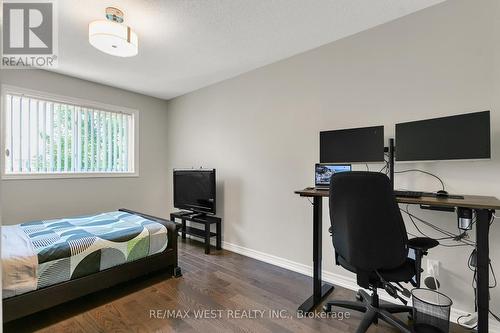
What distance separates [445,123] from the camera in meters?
1.87

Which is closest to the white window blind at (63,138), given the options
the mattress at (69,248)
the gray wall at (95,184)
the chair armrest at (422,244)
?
the gray wall at (95,184)

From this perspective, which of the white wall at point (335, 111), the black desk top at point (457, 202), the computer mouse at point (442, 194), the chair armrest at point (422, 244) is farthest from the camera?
the white wall at point (335, 111)

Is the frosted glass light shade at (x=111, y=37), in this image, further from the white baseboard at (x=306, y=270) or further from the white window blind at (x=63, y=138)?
the white baseboard at (x=306, y=270)

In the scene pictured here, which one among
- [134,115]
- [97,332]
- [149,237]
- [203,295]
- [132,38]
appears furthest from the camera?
[134,115]

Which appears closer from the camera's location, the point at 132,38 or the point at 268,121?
the point at 132,38

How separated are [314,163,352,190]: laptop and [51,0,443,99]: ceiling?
1305 mm

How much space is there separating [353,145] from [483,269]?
120cm

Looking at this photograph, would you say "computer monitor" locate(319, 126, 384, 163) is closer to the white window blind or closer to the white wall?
the white wall

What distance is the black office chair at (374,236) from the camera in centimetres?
165

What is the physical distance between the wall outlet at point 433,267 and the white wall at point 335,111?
46mm

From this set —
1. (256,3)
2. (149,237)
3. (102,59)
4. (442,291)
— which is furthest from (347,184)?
(102,59)

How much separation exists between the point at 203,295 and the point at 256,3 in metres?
2.62

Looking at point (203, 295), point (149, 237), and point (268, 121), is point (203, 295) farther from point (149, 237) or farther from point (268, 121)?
point (268, 121)

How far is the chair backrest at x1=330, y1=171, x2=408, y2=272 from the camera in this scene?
5.41 feet
